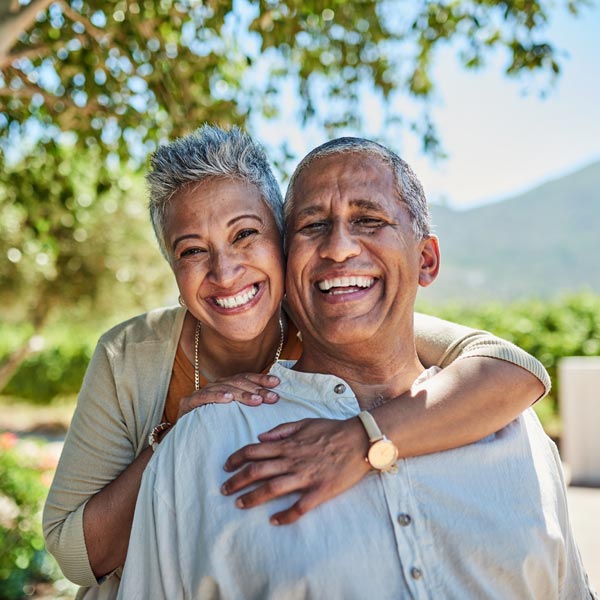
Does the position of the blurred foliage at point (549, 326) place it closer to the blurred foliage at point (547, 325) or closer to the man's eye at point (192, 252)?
the blurred foliage at point (547, 325)

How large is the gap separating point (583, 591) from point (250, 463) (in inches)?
39.1

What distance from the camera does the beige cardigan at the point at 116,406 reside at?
7.28 feet

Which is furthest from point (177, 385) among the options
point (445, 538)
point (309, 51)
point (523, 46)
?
point (309, 51)

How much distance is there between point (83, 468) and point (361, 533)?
0.91 metres

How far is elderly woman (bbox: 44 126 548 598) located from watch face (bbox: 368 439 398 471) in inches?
2.5

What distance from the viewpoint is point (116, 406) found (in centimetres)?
237

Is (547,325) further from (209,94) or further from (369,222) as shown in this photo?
(369,222)

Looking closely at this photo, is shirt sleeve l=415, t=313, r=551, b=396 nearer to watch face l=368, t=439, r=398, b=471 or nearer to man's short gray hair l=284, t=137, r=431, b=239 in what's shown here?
man's short gray hair l=284, t=137, r=431, b=239

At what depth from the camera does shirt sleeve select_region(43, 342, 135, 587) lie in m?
2.18

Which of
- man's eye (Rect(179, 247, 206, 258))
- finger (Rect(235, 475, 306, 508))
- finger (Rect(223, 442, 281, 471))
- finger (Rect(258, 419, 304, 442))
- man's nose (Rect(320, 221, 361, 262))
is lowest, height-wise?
finger (Rect(235, 475, 306, 508))

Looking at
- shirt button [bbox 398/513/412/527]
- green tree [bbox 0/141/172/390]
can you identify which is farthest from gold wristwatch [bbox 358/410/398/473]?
green tree [bbox 0/141/172/390]

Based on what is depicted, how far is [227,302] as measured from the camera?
2.32 m

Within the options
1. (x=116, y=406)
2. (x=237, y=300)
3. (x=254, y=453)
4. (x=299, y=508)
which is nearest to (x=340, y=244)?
(x=237, y=300)

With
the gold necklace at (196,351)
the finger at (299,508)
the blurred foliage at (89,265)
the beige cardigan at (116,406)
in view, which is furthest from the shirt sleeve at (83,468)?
the blurred foliage at (89,265)
